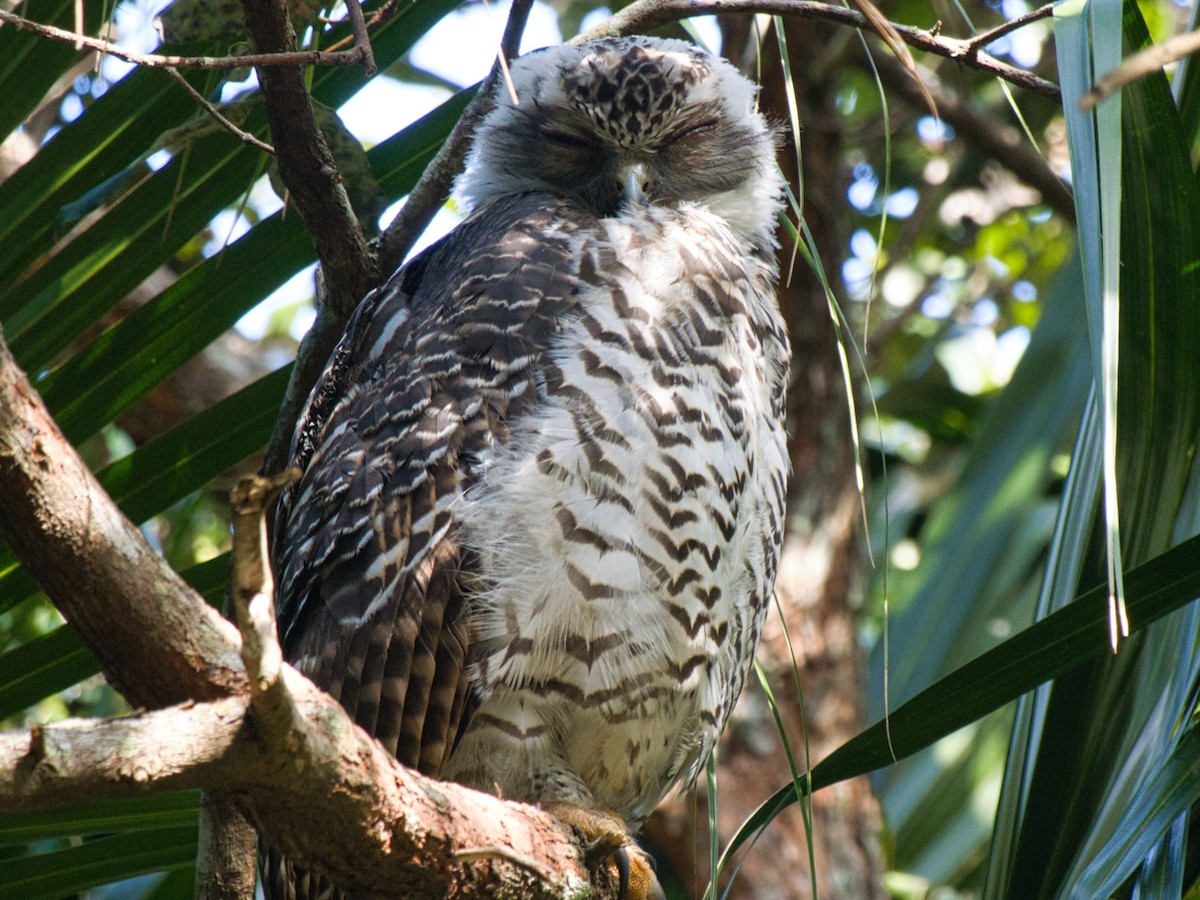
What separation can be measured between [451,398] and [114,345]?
0.77 metres

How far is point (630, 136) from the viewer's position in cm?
365

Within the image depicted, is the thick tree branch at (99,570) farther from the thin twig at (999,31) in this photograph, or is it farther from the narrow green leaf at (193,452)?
the thin twig at (999,31)

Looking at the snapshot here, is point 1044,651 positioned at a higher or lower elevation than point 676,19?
lower

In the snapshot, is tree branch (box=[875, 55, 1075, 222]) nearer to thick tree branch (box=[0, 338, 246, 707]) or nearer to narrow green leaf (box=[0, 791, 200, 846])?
narrow green leaf (box=[0, 791, 200, 846])

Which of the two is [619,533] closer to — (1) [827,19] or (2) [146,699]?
(1) [827,19]

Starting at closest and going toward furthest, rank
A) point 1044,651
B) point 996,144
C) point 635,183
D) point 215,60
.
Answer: point 215,60
point 1044,651
point 635,183
point 996,144

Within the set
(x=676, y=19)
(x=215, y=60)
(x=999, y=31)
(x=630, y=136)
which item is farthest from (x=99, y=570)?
(x=630, y=136)

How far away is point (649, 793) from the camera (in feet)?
10.8

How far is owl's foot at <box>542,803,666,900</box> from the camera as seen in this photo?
2652mm

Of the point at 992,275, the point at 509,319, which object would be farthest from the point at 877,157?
the point at 509,319

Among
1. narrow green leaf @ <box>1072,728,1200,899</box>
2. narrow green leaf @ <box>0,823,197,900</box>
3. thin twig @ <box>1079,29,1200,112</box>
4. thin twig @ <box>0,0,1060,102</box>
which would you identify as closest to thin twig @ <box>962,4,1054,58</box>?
thin twig @ <box>0,0,1060,102</box>

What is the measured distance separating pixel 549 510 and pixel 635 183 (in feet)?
3.70

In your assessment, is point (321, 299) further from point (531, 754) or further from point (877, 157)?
point (877, 157)

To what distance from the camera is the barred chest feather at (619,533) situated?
2754 mm
